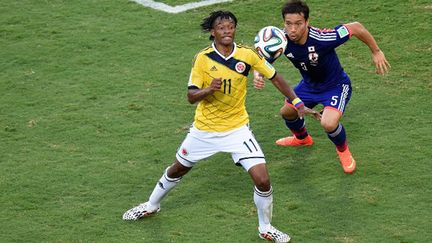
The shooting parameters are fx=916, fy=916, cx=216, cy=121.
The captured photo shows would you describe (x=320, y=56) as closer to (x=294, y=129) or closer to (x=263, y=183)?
(x=294, y=129)

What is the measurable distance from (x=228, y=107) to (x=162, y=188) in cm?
121

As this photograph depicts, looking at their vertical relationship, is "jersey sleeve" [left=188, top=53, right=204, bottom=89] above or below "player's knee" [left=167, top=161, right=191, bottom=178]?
above

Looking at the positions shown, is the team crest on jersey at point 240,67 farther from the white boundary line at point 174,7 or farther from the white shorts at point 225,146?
the white boundary line at point 174,7

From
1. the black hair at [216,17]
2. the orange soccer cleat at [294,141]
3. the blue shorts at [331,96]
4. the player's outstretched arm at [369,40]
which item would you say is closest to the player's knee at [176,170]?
the black hair at [216,17]

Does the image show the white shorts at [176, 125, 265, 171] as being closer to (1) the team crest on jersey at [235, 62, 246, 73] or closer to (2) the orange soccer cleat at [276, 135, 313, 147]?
(1) the team crest on jersey at [235, 62, 246, 73]

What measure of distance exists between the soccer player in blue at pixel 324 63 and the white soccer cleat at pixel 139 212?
81.6 inches

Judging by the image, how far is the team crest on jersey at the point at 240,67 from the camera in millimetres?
9484

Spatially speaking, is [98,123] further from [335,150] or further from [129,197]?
[335,150]

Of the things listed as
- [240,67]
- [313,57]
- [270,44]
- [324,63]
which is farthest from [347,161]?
[240,67]

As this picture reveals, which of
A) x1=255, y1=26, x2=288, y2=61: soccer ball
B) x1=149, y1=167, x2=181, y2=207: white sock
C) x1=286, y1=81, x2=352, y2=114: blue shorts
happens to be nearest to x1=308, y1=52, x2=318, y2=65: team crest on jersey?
x1=286, y1=81, x2=352, y2=114: blue shorts

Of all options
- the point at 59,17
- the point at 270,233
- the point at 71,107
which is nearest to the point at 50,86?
the point at 71,107

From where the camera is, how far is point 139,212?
10.1 metres

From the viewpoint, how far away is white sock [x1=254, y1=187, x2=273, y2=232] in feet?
30.7

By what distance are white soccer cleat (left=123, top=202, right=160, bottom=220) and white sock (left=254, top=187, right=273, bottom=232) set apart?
51.4 inches
